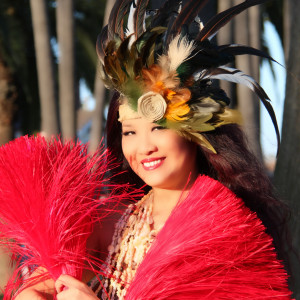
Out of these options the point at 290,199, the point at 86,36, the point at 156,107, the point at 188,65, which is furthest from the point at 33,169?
the point at 86,36

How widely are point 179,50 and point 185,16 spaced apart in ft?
0.51

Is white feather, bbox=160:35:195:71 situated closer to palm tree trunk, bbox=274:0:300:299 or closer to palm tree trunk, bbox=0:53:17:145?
palm tree trunk, bbox=274:0:300:299

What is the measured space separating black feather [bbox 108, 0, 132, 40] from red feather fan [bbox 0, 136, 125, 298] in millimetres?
505

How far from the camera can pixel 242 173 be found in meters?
2.26

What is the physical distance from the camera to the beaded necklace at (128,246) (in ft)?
7.13

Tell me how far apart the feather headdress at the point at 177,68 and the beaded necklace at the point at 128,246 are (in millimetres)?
404

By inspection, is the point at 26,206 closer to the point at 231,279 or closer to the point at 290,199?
the point at 231,279

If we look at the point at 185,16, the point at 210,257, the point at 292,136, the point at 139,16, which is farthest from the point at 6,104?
the point at 210,257

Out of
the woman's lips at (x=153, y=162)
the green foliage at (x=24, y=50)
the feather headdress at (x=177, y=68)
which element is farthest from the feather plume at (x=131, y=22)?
the green foliage at (x=24, y=50)

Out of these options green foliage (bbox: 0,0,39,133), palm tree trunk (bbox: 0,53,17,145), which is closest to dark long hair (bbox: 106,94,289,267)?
palm tree trunk (bbox: 0,53,17,145)

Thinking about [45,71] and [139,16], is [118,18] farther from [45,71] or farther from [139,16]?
[45,71]

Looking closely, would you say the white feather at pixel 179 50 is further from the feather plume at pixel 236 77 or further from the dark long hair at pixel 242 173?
the dark long hair at pixel 242 173

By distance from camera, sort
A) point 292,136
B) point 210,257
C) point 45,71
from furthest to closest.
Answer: point 45,71
point 292,136
point 210,257

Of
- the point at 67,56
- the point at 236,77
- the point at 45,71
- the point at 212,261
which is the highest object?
the point at 67,56
